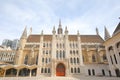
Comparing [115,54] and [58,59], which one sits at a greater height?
[115,54]

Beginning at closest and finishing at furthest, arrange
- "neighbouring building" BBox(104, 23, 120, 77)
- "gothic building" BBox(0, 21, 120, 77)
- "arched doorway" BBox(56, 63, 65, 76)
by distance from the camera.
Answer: "neighbouring building" BBox(104, 23, 120, 77) < "gothic building" BBox(0, 21, 120, 77) < "arched doorway" BBox(56, 63, 65, 76)

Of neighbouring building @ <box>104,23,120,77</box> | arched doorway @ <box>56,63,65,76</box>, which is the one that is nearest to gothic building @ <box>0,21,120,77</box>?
arched doorway @ <box>56,63,65,76</box>

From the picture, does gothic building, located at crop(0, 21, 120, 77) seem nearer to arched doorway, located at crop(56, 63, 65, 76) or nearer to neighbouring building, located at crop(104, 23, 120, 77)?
arched doorway, located at crop(56, 63, 65, 76)

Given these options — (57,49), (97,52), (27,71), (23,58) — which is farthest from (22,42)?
(97,52)

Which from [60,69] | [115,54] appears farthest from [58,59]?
[115,54]

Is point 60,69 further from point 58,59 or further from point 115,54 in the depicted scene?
point 115,54

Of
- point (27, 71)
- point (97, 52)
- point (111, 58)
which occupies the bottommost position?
point (27, 71)

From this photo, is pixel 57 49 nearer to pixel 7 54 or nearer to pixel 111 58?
pixel 111 58

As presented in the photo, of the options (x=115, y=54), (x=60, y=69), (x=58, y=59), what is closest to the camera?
(x=115, y=54)

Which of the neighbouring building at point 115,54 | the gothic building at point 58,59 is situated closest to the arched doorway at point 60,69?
the gothic building at point 58,59

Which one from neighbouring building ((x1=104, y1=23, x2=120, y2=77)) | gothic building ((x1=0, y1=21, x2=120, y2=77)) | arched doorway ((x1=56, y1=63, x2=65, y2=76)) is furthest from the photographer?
arched doorway ((x1=56, y1=63, x2=65, y2=76))

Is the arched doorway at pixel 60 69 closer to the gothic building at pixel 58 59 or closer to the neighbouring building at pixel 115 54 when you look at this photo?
the gothic building at pixel 58 59

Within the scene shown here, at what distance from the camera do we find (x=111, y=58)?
1126 inches

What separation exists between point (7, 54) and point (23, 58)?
17.6 metres
